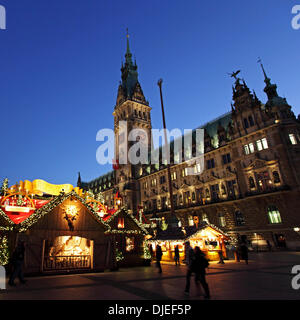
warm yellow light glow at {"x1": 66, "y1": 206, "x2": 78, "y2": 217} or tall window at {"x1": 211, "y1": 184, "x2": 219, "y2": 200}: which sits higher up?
tall window at {"x1": 211, "y1": 184, "x2": 219, "y2": 200}

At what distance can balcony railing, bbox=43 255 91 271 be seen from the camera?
1605 cm

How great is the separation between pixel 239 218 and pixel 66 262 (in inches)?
1235

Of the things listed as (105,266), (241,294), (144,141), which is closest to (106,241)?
(105,266)

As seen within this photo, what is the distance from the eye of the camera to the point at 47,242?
1906 centimetres

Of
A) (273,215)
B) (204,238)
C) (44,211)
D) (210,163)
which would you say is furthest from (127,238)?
(210,163)

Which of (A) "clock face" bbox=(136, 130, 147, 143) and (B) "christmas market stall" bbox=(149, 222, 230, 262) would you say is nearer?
(B) "christmas market stall" bbox=(149, 222, 230, 262)

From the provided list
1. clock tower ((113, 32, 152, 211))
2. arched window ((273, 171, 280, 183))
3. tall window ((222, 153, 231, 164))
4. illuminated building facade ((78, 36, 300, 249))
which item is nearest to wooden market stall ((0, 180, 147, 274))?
illuminated building facade ((78, 36, 300, 249))

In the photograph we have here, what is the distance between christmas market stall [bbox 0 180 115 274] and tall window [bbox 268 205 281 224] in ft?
88.5

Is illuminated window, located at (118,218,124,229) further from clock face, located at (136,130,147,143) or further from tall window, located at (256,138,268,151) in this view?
clock face, located at (136,130,147,143)

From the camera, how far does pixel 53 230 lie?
643 inches

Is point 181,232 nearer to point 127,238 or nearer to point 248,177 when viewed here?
point 127,238

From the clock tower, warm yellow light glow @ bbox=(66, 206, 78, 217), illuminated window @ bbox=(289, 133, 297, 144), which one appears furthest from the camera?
the clock tower

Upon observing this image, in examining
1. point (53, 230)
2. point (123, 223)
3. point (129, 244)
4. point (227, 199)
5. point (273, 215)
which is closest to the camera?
point (53, 230)
